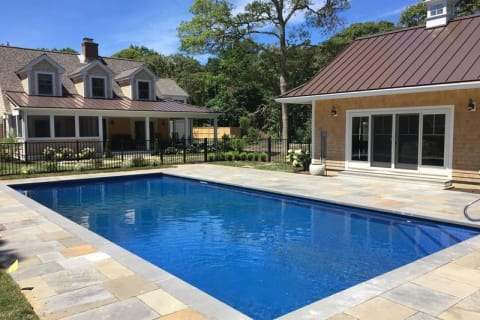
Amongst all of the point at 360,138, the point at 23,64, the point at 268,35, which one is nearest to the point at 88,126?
the point at 23,64

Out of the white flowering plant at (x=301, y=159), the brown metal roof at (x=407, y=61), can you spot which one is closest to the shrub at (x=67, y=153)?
the white flowering plant at (x=301, y=159)

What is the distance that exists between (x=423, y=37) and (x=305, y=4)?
11.3m

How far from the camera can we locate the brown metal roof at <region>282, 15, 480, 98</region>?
11.4m

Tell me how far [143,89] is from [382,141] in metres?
17.9

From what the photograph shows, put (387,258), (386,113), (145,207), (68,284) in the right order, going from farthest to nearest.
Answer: (386,113)
(145,207)
(387,258)
(68,284)

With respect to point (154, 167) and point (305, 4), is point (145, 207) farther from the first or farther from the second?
point (305, 4)

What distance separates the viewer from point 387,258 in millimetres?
6363

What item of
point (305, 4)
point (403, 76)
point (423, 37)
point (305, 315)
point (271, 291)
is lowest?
point (271, 291)

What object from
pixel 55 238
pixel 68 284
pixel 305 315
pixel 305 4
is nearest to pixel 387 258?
pixel 305 315

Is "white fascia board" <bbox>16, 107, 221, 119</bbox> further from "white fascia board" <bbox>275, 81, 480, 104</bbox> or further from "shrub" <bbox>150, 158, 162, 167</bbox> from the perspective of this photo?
"white fascia board" <bbox>275, 81, 480, 104</bbox>

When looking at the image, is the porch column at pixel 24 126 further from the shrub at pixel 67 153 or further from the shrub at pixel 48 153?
the shrub at pixel 67 153

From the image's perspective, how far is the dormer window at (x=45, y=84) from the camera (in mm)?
22406

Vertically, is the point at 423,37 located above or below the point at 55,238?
above

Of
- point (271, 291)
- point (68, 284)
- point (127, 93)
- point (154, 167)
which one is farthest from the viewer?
point (127, 93)
